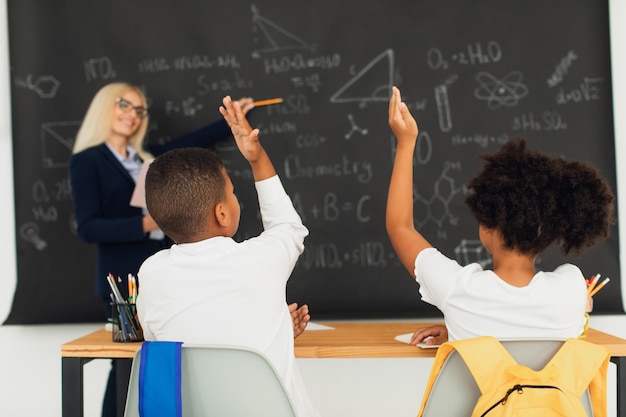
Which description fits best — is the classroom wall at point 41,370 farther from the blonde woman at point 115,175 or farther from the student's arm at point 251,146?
the student's arm at point 251,146

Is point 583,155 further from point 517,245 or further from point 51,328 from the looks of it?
point 51,328

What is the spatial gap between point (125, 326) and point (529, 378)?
1.11 metres

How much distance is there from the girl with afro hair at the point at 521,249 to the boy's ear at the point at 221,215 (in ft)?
1.62

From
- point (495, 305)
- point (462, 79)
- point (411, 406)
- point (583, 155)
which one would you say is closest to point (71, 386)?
point (495, 305)

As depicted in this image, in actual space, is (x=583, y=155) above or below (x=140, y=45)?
below

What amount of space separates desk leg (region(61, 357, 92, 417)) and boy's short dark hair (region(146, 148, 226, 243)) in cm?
49

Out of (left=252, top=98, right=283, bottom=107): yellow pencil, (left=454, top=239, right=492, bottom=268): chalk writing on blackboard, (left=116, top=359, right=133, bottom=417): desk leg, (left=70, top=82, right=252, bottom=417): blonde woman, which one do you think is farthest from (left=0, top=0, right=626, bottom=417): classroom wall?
(left=252, top=98, right=283, bottom=107): yellow pencil

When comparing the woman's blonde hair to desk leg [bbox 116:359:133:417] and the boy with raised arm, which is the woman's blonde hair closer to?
desk leg [bbox 116:359:133:417]

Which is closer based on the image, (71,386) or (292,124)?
(71,386)

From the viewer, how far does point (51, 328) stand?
345 centimetres

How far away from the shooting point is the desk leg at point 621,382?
5.82 feet

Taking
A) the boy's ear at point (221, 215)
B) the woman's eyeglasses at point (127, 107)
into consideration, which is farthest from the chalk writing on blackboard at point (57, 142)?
the boy's ear at point (221, 215)

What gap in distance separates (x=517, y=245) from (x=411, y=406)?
1.92 meters

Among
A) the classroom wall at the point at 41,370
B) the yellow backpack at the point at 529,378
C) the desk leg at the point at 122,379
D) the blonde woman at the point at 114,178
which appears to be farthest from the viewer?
the classroom wall at the point at 41,370
